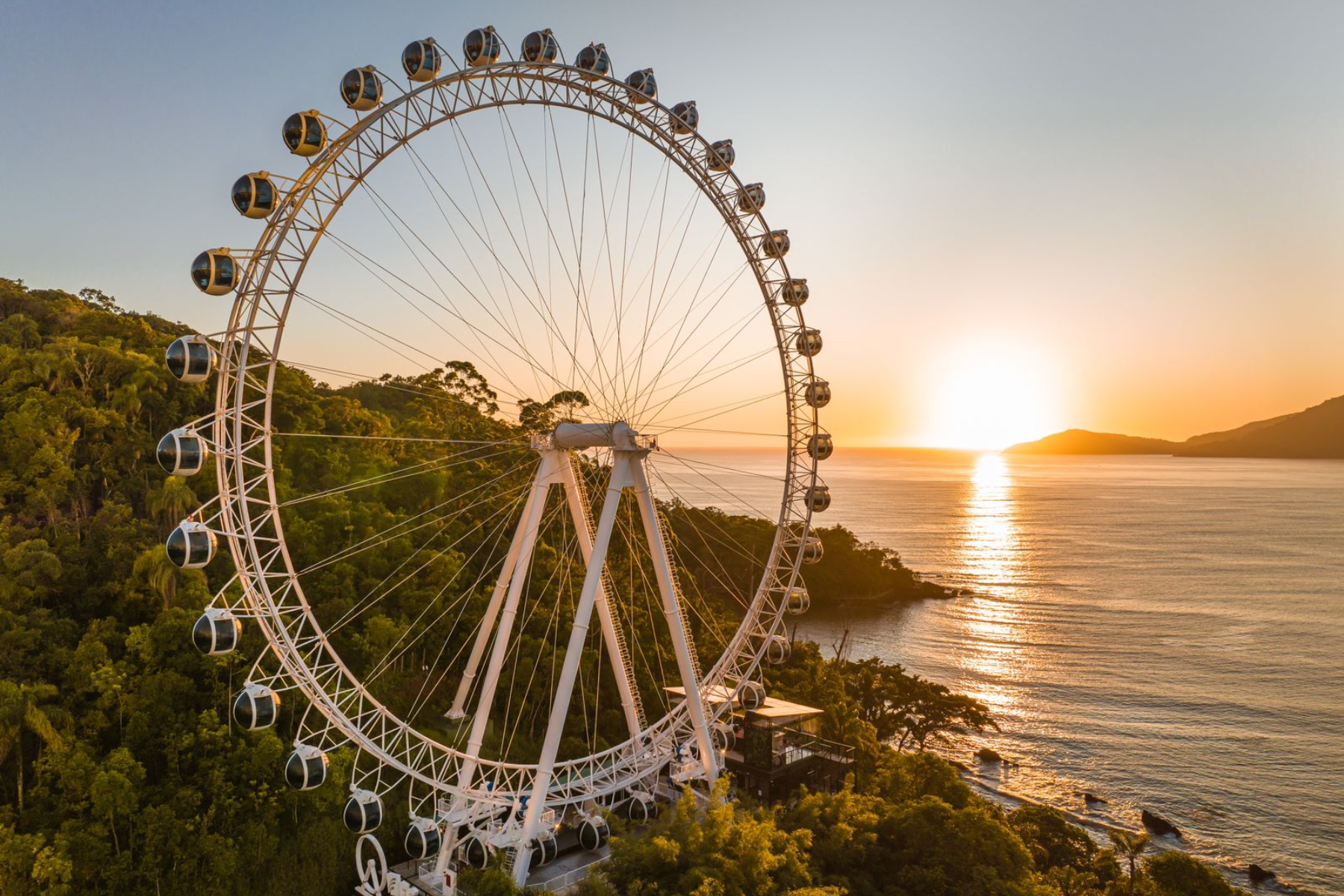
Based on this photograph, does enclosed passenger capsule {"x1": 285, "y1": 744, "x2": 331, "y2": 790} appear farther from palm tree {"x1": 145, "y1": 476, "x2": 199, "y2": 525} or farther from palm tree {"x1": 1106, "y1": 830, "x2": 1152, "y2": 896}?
palm tree {"x1": 1106, "y1": 830, "x2": 1152, "y2": 896}

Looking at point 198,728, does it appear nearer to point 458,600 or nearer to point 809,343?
point 458,600

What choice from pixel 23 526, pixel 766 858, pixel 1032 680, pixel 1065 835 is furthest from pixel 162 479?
pixel 1032 680

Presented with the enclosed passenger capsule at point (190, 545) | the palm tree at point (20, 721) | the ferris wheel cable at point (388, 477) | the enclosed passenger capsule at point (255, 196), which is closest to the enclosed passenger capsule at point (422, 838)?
the enclosed passenger capsule at point (190, 545)

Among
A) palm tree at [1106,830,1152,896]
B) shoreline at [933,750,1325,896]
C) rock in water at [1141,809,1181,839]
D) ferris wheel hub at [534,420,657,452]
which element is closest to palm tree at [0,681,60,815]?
ferris wheel hub at [534,420,657,452]

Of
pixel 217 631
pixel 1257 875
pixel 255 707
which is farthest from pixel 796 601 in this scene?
pixel 1257 875

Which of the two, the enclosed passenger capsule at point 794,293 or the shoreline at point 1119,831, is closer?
the enclosed passenger capsule at point 794,293

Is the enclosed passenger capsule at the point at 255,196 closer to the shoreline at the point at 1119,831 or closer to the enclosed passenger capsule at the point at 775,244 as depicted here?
the enclosed passenger capsule at the point at 775,244
